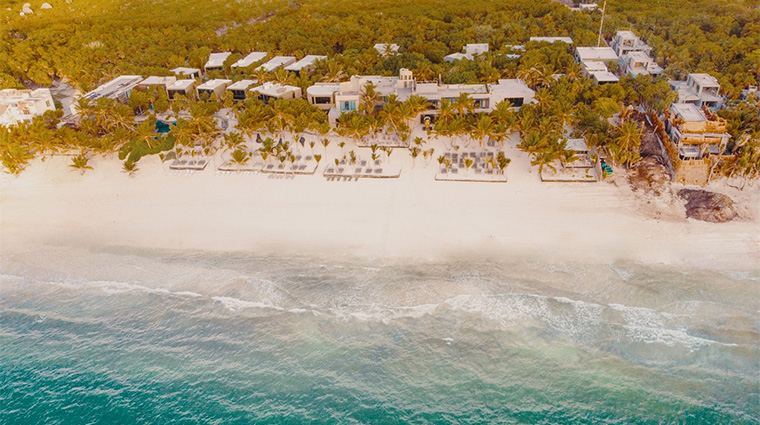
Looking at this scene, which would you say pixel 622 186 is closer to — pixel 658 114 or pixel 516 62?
pixel 658 114

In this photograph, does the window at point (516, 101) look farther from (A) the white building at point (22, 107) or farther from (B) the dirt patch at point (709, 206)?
(A) the white building at point (22, 107)

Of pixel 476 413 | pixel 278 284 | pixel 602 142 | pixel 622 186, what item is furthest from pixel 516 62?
pixel 476 413

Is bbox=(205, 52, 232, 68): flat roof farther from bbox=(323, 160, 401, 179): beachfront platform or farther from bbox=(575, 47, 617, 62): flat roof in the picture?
bbox=(575, 47, 617, 62): flat roof

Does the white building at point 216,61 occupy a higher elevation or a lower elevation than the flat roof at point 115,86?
higher

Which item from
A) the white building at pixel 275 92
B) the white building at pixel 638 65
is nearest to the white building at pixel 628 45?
the white building at pixel 638 65

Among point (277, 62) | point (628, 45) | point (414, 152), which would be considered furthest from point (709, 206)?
point (277, 62)

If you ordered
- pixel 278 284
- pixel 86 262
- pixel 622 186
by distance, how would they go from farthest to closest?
pixel 622 186, pixel 86 262, pixel 278 284

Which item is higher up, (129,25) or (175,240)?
(129,25)

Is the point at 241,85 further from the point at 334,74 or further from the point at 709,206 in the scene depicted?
the point at 709,206
